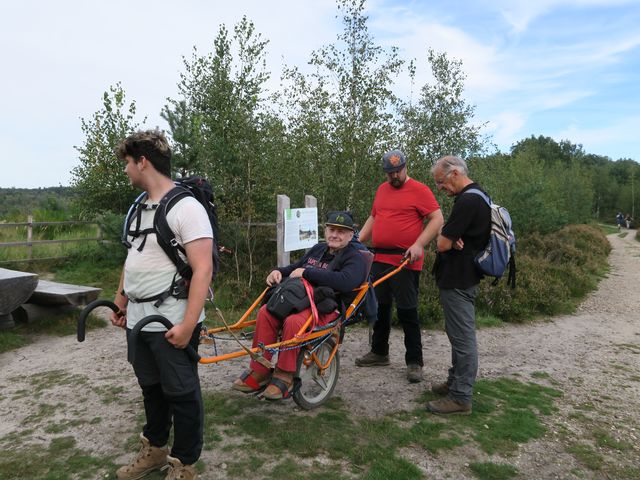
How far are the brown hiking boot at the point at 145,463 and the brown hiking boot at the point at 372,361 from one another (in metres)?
2.65

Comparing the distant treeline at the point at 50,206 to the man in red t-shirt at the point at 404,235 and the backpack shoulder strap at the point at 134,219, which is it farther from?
the backpack shoulder strap at the point at 134,219

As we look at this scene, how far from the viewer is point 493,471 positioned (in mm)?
3166

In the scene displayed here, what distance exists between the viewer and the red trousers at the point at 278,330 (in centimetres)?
354

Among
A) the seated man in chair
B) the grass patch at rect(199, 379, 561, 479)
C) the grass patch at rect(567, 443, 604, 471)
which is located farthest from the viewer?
the seated man in chair

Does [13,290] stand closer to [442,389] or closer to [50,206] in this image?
[442,389]

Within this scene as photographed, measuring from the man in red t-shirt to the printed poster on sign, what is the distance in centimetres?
193

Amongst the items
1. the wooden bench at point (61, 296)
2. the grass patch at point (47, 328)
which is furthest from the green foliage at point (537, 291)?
the grass patch at point (47, 328)

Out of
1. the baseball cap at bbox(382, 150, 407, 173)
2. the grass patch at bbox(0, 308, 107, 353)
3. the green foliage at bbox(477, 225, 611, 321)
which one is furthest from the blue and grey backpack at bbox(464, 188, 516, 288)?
the grass patch at bbox(0, 308, 107, 353)

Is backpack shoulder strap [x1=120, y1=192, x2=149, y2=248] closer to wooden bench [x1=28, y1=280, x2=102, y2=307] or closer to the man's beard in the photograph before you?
the man's beard

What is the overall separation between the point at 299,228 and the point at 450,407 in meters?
3.55

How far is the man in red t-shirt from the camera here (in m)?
4.54

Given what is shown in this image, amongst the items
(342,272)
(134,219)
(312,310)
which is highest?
(134,219)

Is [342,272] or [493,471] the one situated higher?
[342,272]

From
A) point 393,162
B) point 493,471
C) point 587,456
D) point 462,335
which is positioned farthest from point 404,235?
point 587,456
